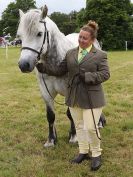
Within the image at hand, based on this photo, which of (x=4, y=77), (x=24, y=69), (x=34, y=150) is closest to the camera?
(x=24, y=69)

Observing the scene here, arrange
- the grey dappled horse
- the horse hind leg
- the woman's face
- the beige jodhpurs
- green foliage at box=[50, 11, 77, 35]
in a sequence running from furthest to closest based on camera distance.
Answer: green foliage at box=[50, 11, 77, 35] → the horse hind leg → the beige jodhpurs → the woman's face → the grey dappled horse

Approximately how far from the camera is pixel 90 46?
5293mm

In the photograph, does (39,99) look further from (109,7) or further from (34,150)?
(109,7)

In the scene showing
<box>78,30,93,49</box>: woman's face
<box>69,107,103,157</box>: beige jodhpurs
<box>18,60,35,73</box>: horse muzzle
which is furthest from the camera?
<box>69,107,103,157</box>: beige jodhpurs

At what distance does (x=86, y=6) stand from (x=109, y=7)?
9.89 ft

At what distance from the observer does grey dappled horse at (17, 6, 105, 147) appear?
5070 mm

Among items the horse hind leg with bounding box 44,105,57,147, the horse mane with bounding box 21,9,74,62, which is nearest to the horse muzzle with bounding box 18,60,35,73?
the horse mane with bounding box 21,9,74,62

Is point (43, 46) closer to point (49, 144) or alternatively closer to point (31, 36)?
point (31, 36)

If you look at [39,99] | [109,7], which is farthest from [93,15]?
[39,99]

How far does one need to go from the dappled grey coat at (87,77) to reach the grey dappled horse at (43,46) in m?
0.28

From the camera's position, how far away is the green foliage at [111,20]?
151ft

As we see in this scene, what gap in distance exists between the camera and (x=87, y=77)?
5145 millimetres

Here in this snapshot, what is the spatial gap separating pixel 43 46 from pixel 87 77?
2.33 ft

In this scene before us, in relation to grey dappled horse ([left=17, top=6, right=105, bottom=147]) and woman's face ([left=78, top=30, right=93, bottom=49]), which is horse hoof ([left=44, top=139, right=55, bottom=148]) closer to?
grey dappled horse ([left=17, top=6, right=105, bottom=147])
